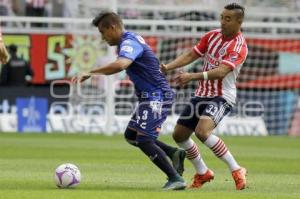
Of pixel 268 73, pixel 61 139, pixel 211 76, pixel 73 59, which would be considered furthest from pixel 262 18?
pixel 211 76

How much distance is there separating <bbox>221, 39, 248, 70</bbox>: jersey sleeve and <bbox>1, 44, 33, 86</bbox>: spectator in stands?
Result: 15.5 m

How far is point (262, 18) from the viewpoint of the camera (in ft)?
101

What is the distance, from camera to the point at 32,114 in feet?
87.7

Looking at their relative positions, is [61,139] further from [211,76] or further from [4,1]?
[211,76]

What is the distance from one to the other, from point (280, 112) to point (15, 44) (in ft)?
24.9

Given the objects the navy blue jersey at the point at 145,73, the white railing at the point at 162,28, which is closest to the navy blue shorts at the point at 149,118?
the navy blue jersey at the point at 145,73

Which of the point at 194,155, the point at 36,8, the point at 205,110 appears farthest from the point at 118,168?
the point at 36,8

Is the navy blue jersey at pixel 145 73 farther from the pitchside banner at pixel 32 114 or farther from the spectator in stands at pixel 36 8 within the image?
the spectator in stands at pixel 36 8

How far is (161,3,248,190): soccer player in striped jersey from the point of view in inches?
487

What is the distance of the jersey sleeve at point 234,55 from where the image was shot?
40.6 feet

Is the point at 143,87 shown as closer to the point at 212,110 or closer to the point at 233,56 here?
the point at 212,110

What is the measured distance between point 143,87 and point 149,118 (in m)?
0.42

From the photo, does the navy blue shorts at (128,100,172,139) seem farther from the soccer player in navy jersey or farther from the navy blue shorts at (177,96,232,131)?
the navy blue shorts at (177,96,232,131)

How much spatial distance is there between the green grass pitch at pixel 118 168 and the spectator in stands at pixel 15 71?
2.93 m
